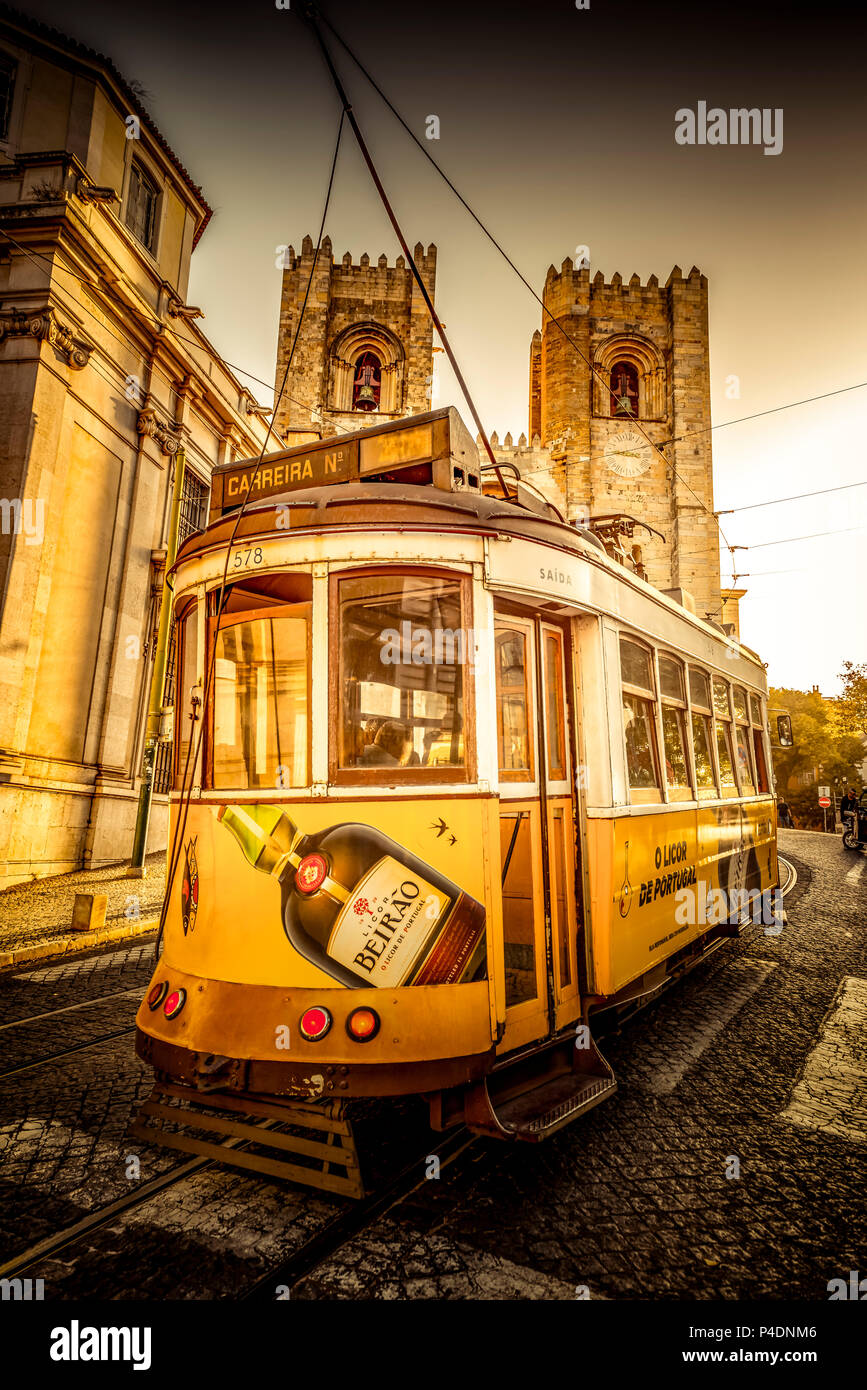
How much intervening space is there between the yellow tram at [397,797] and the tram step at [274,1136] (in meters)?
0.12

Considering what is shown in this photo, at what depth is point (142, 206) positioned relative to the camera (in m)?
15.3

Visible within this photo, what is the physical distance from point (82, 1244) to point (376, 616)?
9.00 feet

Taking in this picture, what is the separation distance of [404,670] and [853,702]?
134 ft

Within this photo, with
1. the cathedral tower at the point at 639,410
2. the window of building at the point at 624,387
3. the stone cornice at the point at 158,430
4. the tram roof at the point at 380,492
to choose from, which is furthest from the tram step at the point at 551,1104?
the window of building at the point at 624,387

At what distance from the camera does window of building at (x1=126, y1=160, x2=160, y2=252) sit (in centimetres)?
1480

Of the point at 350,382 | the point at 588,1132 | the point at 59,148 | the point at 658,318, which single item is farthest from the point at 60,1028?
the point at 658,318

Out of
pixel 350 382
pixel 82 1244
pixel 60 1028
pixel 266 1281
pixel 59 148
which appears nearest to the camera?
pixel 266 1281

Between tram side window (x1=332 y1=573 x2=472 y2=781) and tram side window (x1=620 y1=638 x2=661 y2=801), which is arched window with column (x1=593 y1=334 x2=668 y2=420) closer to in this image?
tram side window (x1=620 y1=638 x2=661 y2=801)

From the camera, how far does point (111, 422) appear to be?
1318 cm

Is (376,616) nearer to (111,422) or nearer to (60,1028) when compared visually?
(60,1028)

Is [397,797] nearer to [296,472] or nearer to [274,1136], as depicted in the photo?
[274,1136]

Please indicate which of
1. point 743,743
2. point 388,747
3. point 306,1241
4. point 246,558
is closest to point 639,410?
point 743,743

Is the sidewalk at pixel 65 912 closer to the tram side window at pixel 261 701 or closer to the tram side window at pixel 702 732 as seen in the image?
the tram side window at pixel 261 701

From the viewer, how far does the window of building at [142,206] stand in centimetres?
1480
